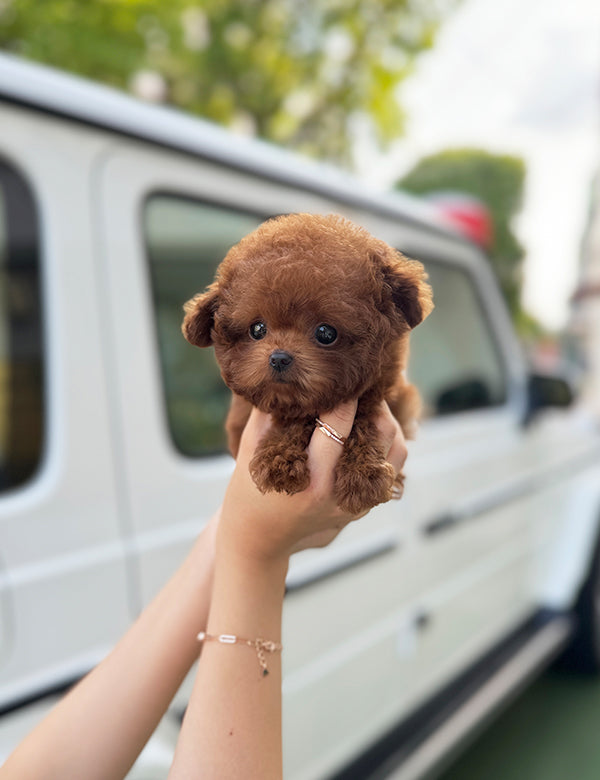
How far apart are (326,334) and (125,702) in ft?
1.99

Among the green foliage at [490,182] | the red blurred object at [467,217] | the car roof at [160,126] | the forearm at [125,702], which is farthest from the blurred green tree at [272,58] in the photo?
the forearm at [125,702]

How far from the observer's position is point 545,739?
331cm

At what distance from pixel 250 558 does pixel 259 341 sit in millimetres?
303

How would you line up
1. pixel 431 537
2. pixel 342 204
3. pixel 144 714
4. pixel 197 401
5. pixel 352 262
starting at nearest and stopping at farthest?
pixel 352 262 → pixel 144 714 → pixel 197 401 → pixel 342 204 → pixel 431 537

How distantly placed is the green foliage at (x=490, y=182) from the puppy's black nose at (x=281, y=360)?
46.5 ft

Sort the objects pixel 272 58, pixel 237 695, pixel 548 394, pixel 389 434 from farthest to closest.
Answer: pixel 272 58 < pixel 548 394 < pixel 237 695 < pixel 389 434

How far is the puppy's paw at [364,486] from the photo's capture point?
59 centimetres

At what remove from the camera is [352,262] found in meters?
0.57

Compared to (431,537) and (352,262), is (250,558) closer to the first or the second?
(352,262)

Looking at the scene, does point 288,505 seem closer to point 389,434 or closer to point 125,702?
point 389,434

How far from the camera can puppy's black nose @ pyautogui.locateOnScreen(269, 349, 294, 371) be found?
55 centimetres

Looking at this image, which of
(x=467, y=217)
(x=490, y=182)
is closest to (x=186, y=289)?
(x=467, y=217)

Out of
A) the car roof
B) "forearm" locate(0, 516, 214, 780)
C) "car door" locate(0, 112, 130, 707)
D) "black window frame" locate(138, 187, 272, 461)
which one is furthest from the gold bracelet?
the car roof

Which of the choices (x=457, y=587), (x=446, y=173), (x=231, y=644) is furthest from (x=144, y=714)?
(x=446, y=173)
